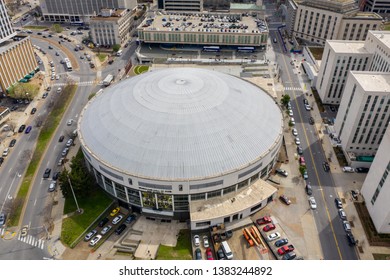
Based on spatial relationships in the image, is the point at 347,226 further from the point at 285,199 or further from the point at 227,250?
the point at 227,250

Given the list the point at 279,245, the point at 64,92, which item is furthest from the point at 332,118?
the point at 64,92

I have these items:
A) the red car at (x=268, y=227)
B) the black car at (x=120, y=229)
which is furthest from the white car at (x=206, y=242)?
the black car at (x=120, y=229)

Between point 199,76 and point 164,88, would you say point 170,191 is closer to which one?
point 164,88

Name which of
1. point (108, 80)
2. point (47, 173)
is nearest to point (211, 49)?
point (108, 80)

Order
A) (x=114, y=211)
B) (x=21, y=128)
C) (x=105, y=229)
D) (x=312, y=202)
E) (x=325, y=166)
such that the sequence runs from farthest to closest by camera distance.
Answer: (x=21, y=128)
(x=325, y=166)
(x=312, y=202)
(x=114, y=211)
(x=105, y=229)

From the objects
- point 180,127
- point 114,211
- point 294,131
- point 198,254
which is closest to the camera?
point 198,254

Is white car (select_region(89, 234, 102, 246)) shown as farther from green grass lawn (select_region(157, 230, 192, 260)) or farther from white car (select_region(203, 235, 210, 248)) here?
white car (select_region(203, 235, 210, 248))
